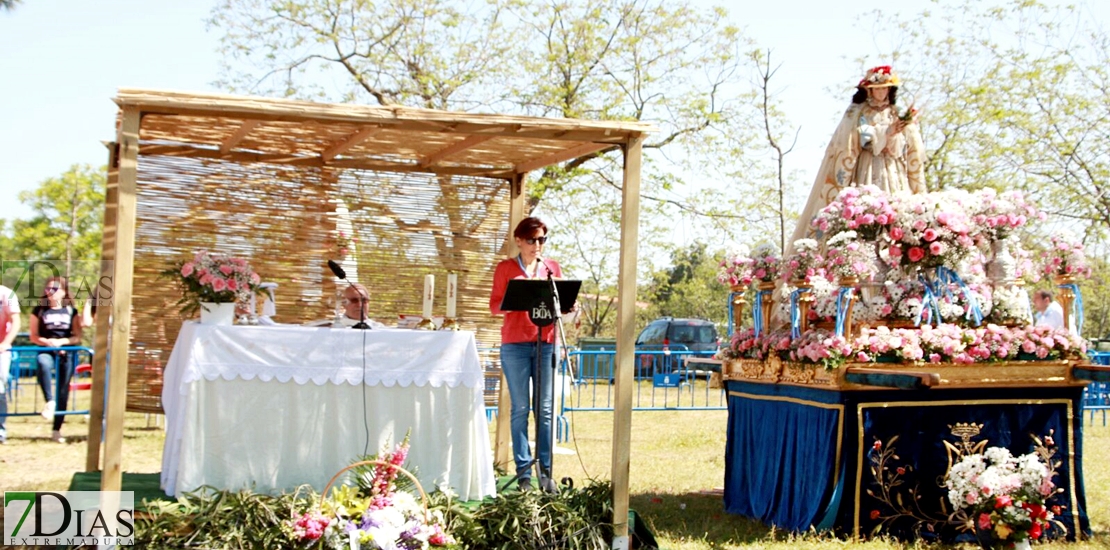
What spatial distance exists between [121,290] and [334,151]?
249 centimetres

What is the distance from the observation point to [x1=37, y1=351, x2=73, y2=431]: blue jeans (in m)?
10.7

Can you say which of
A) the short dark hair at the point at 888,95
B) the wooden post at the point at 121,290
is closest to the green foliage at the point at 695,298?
the short dark hair at the point at 888,95

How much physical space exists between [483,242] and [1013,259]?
12.5ft

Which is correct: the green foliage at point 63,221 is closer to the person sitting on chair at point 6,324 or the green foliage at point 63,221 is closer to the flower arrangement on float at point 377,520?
the person sitting on chair at point 6,324

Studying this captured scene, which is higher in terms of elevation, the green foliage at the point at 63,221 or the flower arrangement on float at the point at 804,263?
the green foliage at the point at 63,221

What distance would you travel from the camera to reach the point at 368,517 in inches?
198

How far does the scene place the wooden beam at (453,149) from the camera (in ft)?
20.8

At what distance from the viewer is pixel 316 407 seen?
5.77 metres

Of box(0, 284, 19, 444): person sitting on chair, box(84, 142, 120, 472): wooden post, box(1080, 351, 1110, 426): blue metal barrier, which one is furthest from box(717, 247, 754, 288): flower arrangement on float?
box(1080, 351, 1110, 426): blue metal barrier

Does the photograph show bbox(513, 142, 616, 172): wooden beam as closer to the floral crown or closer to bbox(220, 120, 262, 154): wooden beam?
bbox(220, 120, 262, 154): wooden beam

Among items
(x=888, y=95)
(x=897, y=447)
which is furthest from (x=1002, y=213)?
(x=897, y=447)

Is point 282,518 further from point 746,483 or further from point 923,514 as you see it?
point 923,514

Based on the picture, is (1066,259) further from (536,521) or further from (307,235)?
(307,235)

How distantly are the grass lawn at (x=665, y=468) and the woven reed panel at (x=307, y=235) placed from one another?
1390mm
